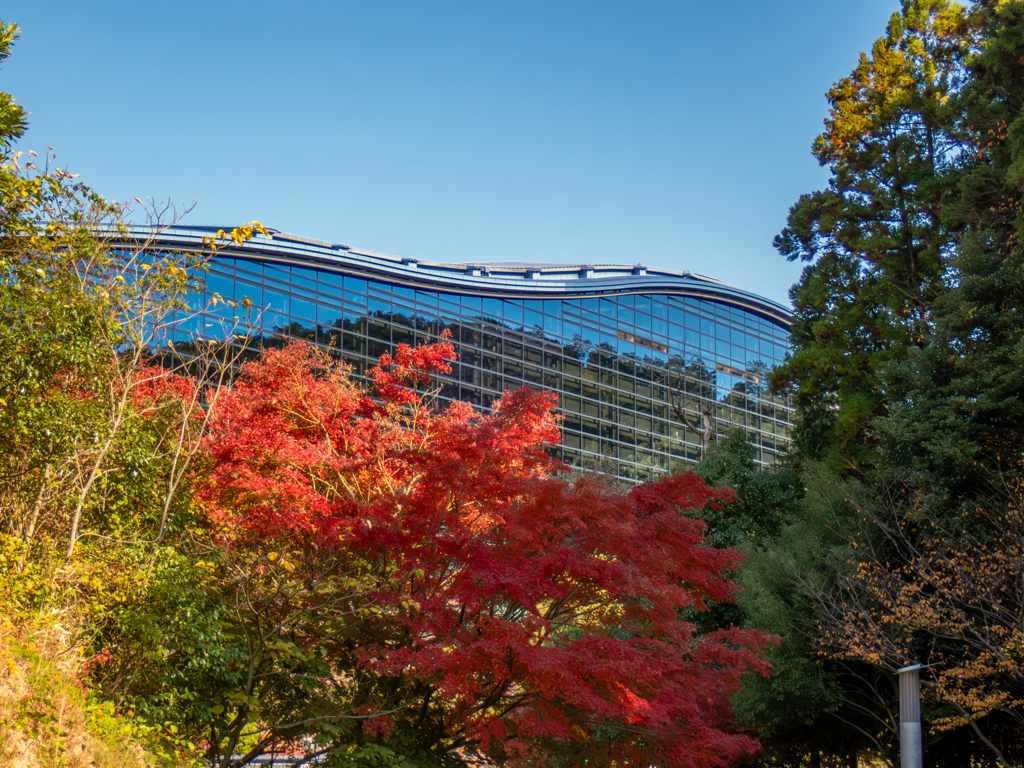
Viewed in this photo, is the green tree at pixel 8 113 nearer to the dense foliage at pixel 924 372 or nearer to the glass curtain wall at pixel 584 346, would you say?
the dense foliage at pixel 924 372

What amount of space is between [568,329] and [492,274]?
5.99 m

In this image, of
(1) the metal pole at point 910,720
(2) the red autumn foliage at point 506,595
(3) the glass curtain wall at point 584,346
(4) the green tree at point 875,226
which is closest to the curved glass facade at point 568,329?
(3) the glass curtain wall at point 584,346

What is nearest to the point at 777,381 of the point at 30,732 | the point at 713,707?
the point at 713,707

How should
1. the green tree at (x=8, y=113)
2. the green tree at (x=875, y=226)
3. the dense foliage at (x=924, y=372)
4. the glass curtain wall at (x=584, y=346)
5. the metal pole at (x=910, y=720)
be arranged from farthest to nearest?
the glass curtain wall at (x=584, y=346) < the green tree at (x=875, y=226) < the dense foliage at (x=924, y=372) < the metal pole at (x=910, y=720) < the green tree at (x=8, y=113)

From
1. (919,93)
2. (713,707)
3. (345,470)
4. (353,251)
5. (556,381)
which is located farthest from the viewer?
(556,381)

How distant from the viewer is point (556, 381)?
48.2m

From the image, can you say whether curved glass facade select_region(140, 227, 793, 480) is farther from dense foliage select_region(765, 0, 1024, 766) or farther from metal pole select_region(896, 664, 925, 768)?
metal pole select_region(896, 664, 925, 768)

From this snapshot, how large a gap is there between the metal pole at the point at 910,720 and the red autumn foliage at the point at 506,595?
319 centimetres

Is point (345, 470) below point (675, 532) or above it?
above

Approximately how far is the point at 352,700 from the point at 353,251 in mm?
31670

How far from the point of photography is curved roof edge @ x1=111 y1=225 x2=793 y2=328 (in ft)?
120

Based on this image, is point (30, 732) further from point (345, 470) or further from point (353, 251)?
point (353, 251)

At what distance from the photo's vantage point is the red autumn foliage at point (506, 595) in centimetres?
857

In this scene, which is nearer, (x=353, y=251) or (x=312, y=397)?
(x=312, y=397)
